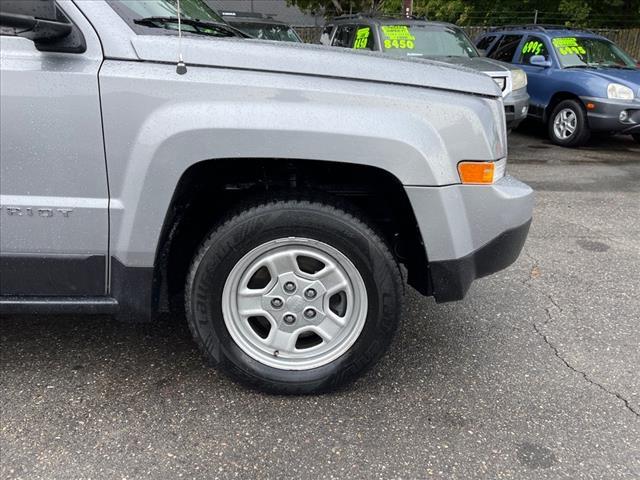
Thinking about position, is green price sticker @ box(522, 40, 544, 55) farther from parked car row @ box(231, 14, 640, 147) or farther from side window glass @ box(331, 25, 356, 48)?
side window glass @ box(331, 25, 356, 48)

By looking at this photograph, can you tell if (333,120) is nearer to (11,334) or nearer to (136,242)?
(136,242)

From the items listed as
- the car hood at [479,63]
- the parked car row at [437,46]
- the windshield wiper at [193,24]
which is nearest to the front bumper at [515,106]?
the parked car row at [437,46]

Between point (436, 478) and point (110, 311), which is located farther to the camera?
point (110, 311)

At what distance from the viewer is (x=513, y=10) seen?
730 inches

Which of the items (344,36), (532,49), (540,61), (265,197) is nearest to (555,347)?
(265,197)

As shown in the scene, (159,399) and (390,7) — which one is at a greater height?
(390,7)

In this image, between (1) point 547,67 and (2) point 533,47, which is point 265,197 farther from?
(2) point 533,47

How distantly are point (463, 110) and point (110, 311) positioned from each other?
1773mm

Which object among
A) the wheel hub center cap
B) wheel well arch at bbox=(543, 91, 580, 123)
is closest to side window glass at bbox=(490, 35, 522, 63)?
wheel well arch at bbox=(543, 91, 580, 123)

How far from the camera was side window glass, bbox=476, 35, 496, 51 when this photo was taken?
37.5ft

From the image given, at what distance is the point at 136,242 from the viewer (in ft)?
7.90

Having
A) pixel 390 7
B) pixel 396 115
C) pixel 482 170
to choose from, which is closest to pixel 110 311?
pixel 396 115

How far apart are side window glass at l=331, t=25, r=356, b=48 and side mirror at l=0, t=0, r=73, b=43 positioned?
24.6 feet

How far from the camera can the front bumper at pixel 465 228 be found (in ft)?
8.03
